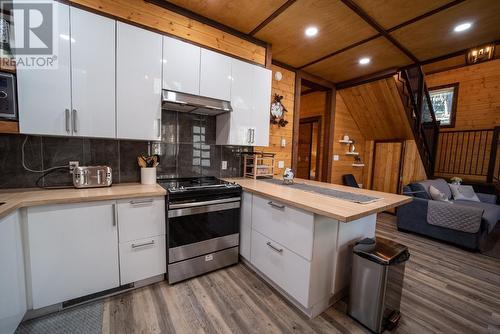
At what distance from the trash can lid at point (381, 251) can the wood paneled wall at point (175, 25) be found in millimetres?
2476

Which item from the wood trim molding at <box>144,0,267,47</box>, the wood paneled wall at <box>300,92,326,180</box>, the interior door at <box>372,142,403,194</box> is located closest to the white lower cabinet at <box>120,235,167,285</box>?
the wood trim molding at <box>144,0,267,47</box>

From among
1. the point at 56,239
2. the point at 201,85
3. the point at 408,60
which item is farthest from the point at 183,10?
the point at 408,60

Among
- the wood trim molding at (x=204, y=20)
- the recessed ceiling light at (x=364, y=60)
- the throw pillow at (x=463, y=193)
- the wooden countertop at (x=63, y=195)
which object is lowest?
the throw pillow at (x=463, y=193)

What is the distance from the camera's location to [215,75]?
2.32m

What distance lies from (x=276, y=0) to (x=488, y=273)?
3691mm

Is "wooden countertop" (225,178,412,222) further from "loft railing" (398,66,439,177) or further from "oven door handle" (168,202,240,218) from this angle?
"loft railing" (398,66,439,177)

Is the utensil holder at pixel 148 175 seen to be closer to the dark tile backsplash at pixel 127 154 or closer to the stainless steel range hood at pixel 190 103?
the dark tile backsplash at pixel 127 154

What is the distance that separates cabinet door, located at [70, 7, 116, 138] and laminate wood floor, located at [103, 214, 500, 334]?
4.86 ft

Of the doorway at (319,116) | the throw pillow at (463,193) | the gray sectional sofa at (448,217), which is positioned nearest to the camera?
the gray sectional sofa at (448,217)

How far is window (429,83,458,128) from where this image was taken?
4956mm

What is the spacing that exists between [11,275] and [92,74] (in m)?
1.51

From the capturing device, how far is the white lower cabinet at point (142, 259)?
177cm

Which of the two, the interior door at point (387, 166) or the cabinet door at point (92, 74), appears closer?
the cabinet door at point (92, 74)

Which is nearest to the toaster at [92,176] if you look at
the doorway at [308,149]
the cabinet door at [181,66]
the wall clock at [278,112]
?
the cabinet door at [181,66]
